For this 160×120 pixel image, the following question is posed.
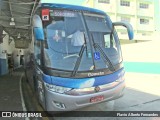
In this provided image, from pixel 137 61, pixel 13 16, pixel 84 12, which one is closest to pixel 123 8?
pixel 137 61

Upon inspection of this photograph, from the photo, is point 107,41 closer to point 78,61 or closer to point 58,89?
point 78,61

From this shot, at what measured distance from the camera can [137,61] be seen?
17.1m

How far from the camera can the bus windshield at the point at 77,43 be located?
19.8 ft

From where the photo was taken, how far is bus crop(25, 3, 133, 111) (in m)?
5.82

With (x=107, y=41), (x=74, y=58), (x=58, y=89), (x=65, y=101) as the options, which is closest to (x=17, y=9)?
(x=107, y=41)

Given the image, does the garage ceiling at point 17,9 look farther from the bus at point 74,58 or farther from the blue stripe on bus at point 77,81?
the blue stripe on bus at point 77,81

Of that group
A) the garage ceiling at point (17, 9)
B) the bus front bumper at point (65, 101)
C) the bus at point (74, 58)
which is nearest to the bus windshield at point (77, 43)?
the bus at point (74, 58)

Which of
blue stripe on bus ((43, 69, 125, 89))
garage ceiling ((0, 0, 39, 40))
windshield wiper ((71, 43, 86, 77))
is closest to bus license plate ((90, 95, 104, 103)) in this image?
blue stripe on bus ((43, 69, 125, 89))

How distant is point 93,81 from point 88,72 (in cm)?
25

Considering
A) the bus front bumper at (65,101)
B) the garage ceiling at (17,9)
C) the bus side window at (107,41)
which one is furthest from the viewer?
the garage ceiling at (17,9)

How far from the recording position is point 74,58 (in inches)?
239

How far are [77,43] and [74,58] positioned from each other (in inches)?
17.8

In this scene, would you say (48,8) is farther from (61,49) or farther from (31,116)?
(31,116)

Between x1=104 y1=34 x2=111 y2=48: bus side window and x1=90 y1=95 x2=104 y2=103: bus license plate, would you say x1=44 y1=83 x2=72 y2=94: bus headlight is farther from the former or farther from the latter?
x1=104 y1=34 x2=111 y2=48: bus side window
